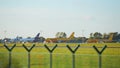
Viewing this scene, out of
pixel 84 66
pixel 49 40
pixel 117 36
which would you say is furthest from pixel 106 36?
pixel 84 66

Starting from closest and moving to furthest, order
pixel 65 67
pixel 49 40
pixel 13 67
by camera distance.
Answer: pixel 13 67 → pixel 65 67 → pixel 49 40

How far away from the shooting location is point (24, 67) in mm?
24312

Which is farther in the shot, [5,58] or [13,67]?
[5,58]

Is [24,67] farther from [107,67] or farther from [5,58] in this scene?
[107,67]

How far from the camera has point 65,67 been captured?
84.0 ft

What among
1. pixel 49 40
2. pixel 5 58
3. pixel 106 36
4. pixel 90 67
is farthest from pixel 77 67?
pixel 106 36

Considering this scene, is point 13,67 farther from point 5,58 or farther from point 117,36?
point 117,36

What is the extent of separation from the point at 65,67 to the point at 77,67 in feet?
3.59

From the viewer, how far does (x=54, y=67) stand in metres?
25.7

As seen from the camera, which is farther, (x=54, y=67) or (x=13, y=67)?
(x=54, y=67)

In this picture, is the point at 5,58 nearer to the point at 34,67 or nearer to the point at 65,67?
the point at 34,67

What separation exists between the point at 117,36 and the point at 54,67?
89.6 metres

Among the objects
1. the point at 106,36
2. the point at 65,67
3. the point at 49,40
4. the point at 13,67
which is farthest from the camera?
the point at 106,36

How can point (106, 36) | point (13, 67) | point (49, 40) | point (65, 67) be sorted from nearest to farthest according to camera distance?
point (13, 67)
point (65, 67)
point (49, 40)
point (106, 36)
